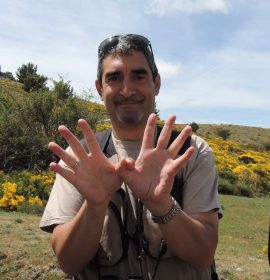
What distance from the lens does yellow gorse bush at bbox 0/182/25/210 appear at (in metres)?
10.5

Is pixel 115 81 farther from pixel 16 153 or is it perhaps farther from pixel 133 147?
pixel 16 153

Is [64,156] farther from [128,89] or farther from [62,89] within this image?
[62,89]

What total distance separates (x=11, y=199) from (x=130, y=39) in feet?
29.8

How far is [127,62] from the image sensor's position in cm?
232

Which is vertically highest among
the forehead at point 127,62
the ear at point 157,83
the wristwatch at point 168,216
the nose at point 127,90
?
the forehead at point 127,62

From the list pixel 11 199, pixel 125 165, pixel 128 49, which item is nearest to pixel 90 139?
pixel 125 165

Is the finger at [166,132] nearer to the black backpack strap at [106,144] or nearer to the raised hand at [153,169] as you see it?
the raised hand at [153,169]

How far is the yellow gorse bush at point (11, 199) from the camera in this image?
1050cm

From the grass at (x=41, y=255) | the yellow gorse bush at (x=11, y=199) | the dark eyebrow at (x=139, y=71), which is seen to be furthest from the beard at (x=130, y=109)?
the yellow gorse bush at (x=11, y=199)

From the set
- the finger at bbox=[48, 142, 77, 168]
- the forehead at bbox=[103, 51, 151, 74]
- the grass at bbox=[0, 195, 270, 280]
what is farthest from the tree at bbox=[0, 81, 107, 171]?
the finger at bbox=[48, 142, 77, 168]

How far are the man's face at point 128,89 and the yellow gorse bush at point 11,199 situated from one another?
8.83m

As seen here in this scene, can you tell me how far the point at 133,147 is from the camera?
2332mm

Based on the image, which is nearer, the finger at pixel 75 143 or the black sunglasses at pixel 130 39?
the finger at pixel 75 143

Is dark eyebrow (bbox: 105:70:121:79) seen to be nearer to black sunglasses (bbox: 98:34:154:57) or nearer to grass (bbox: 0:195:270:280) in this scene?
black sunglasses (bbox: 98:34:154:57)
